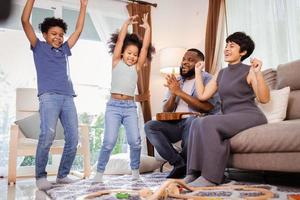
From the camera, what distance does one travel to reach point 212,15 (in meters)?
3.70

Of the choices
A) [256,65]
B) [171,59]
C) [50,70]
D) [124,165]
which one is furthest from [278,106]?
[50,70]

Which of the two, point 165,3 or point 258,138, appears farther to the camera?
point 165,3

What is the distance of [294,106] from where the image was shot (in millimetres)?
2240

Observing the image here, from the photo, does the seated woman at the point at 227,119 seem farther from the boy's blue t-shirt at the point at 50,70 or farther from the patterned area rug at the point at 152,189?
the boy's blue t-shirt at the point at 50,70

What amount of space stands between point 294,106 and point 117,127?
130cm

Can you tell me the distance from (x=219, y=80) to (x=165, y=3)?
2.26 meters

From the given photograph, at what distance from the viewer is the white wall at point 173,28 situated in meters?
3.89

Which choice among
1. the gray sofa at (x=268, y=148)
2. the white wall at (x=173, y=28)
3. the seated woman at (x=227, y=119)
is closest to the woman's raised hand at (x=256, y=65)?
the seated woman at (x=227, y=119)

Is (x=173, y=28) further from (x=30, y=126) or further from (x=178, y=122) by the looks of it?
(x=30, y=126)

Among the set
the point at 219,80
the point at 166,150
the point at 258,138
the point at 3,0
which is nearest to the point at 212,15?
the point at 219,80

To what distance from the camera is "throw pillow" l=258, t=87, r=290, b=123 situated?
7.09 ft

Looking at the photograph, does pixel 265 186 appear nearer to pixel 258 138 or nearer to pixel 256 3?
pixel 258 138

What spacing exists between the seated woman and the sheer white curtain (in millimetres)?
1095

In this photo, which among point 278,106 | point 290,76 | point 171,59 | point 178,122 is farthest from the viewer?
point 171,59
